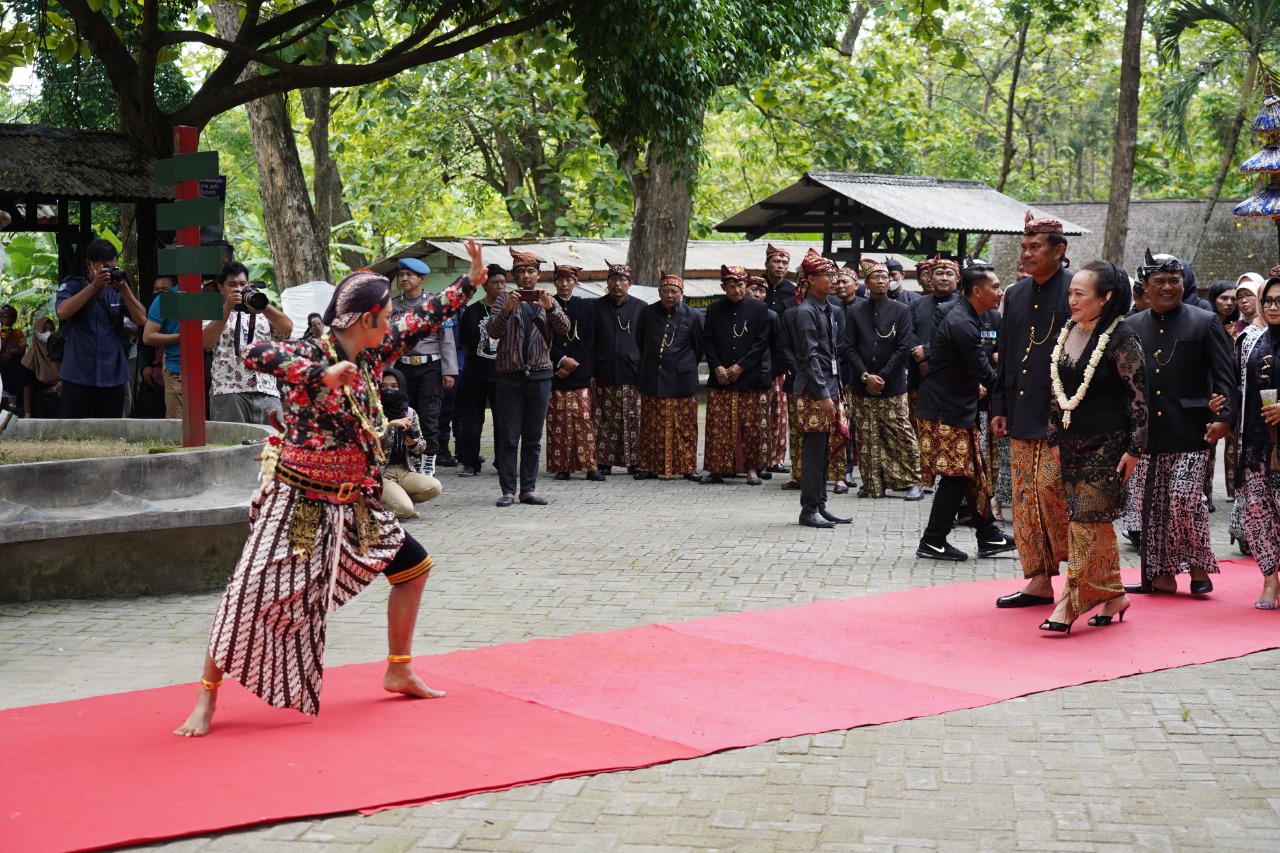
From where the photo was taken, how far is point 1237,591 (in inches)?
336

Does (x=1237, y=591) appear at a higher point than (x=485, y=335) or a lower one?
lower

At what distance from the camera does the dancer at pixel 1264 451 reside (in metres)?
8.09

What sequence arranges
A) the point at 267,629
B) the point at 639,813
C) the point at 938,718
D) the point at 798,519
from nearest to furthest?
the point at 639,813, the point at 267,629, the point at 938,718, the point at 798,519

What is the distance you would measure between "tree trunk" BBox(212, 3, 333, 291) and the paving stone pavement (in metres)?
8.36

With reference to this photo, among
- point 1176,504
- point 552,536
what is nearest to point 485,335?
point 552,536

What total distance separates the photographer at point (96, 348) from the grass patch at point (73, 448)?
3.21 ft

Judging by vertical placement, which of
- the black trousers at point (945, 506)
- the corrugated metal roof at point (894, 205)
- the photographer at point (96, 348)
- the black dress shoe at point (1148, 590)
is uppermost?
the corrugated metal roof at point (894, 205)

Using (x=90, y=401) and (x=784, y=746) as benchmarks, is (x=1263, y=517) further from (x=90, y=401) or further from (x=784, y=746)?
(x=90, y=401)

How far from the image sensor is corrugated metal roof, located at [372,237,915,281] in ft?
65.3

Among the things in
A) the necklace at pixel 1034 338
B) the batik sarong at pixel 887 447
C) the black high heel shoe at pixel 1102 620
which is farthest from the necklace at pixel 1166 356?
the batik sarong at pixel 887 447

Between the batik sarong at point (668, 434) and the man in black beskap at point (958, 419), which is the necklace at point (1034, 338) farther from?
the batik sarong at point (668, 434)

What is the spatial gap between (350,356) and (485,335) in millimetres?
8124

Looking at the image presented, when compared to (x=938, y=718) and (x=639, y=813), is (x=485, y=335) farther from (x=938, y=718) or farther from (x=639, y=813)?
(x=639, y=813)

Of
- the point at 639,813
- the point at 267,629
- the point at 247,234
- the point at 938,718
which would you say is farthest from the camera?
the point at 247,234
